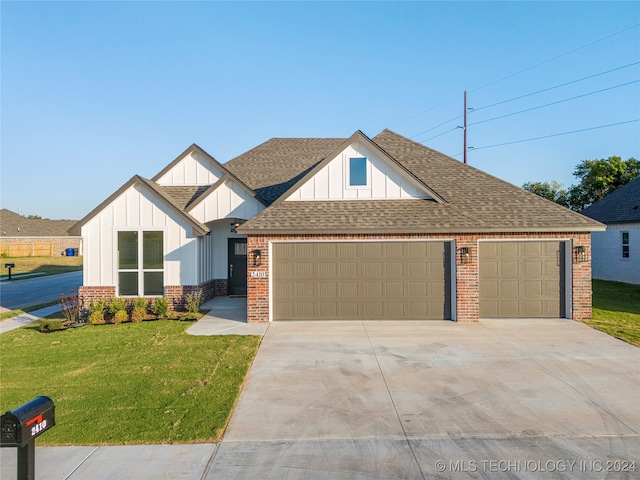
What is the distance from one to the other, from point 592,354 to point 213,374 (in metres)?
7.85

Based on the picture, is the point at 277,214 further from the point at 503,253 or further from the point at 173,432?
the point at 173,432

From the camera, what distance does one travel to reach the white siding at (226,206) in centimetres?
1548

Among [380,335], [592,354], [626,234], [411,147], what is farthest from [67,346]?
[626,234]

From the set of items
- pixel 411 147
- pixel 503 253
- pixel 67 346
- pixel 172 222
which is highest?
pixel 411 147

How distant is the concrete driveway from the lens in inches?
174

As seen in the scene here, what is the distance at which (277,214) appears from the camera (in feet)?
40.1

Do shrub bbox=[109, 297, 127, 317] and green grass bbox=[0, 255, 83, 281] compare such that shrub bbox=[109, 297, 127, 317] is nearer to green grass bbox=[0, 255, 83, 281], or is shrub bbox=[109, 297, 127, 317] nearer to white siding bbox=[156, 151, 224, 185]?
white siding bbox=[156, 151, 224, 185]

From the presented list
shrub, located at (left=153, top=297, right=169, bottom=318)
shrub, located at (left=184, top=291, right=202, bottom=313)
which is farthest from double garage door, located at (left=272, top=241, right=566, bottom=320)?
shrub, located at (left=153, top=297, right=169, bottom=318)

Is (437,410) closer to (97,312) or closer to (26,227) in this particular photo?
(97,312)

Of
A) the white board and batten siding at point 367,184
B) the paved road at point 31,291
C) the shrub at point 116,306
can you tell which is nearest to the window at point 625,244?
the white board and batten siding at point 367,184

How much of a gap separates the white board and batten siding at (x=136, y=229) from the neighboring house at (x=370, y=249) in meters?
0.03

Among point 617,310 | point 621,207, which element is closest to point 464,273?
point 617,310

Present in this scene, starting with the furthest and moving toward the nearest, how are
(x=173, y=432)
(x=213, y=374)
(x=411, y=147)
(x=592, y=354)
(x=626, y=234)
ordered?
(x=626, y=234)
(x=411, y=147)
(x=592, y=354)
(x=213, y=374)
(x=173, y=432)

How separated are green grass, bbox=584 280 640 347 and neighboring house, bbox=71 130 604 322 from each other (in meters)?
0.88
